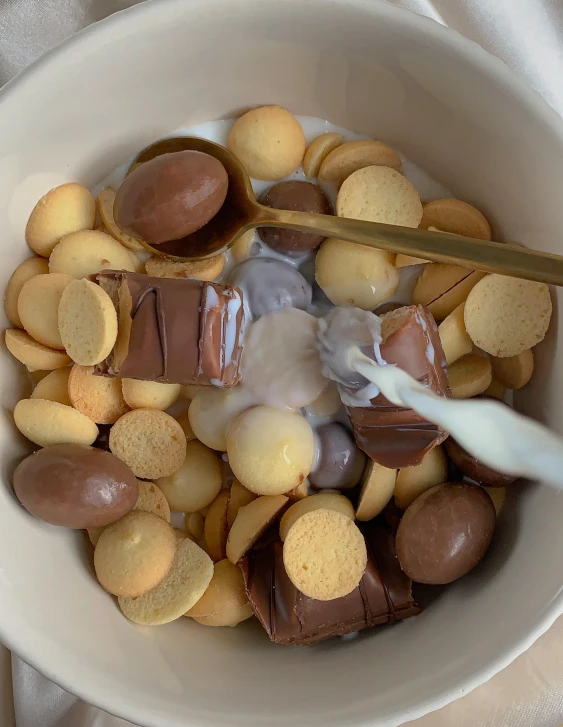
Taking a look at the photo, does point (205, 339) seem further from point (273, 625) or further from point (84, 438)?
point (273, 625)

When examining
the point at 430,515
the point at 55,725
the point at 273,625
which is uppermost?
the point at 430,515

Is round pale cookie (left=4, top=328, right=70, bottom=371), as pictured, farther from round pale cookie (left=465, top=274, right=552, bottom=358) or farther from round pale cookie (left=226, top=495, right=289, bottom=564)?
round pale cookie (left=465, top=274, right=552, bottom=358)

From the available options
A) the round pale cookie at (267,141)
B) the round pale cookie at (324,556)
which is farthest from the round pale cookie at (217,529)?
the round pale cookie at (267,141)

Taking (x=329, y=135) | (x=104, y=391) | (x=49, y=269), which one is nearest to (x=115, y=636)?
(x=104, y=391)

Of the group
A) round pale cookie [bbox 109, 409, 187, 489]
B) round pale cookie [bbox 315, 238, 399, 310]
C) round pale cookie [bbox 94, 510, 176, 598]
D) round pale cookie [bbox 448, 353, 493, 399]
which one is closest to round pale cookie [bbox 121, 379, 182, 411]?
round pale cookie [bbox 109, 409, 187, 489]

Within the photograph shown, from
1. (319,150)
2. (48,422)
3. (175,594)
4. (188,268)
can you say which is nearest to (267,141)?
(319,150)

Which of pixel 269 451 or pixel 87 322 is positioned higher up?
pixel 87 322

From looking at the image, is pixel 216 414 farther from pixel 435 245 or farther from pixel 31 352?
pixel 435 245
